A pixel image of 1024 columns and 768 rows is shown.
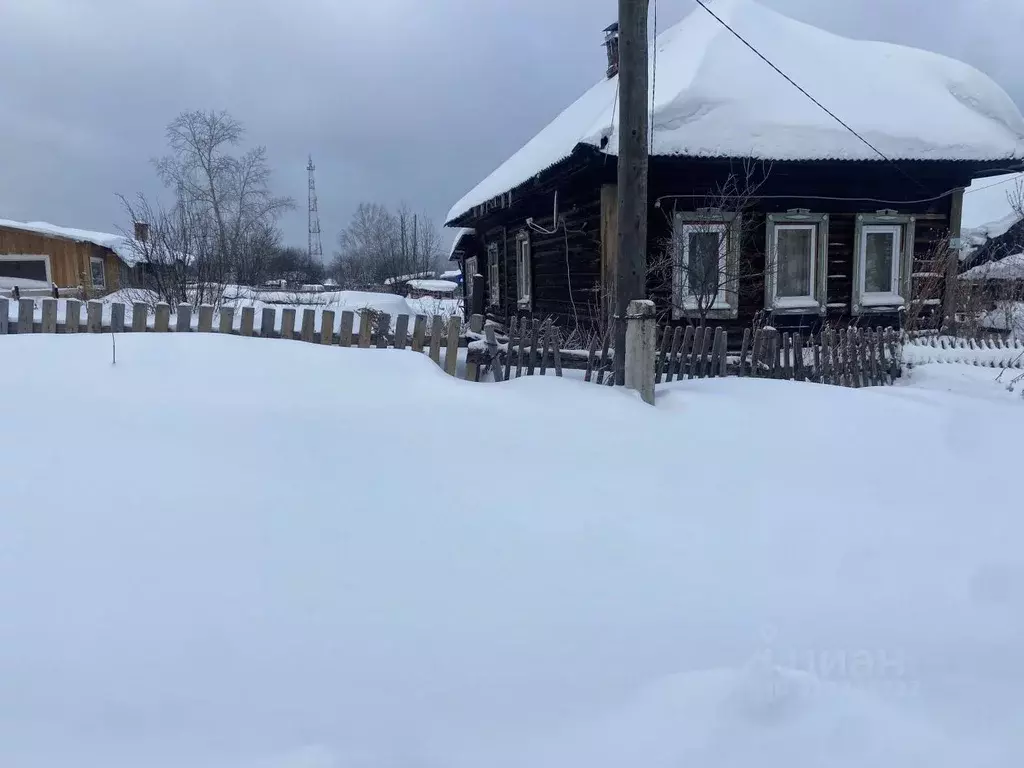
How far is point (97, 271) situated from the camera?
92.9 feet

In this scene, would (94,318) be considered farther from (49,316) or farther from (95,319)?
(49,316)

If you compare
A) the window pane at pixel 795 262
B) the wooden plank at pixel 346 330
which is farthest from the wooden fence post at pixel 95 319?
the window pane at pixel 795 262

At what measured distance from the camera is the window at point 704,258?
29.1 ft

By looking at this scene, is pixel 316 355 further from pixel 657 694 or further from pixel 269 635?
pixel 657 694

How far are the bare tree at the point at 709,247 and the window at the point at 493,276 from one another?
6.58 meters

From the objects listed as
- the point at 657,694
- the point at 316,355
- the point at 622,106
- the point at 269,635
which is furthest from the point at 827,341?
the point at 269,635

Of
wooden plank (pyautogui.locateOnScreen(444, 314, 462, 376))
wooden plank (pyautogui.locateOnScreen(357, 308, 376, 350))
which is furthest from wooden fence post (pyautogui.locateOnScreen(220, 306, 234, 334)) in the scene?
wooden plank (pyautogui.locateOnScreen(444, 314, 462, 376))

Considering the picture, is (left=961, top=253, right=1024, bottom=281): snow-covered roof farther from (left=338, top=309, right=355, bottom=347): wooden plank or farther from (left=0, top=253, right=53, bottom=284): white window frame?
(left=0, top=253, right=53, bottom=284): white window frame

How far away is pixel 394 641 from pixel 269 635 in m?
0.41

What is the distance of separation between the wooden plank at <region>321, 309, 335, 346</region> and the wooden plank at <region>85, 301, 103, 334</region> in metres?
1.76

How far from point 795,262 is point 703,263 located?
5.95ft

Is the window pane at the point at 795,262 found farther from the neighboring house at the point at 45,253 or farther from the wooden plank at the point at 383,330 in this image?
the neighboring house at the point at 45,253

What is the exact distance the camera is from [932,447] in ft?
14.7

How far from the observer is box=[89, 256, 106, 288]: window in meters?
27.3
